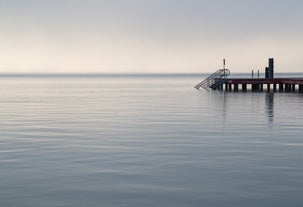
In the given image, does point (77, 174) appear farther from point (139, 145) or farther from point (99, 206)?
point (139, 145)

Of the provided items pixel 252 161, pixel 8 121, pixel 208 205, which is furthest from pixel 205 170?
pixel 8 121

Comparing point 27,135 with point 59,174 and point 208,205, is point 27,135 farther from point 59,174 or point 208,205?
point 208,205

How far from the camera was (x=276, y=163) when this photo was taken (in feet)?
48.4

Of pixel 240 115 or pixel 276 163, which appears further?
pixel 240 115

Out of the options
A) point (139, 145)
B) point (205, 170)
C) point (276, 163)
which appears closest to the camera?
point (205, 170)

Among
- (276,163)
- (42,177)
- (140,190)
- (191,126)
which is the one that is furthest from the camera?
(191,126)

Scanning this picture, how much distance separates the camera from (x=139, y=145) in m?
18.6

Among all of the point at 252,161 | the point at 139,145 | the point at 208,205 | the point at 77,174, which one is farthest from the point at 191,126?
the point at 208,205

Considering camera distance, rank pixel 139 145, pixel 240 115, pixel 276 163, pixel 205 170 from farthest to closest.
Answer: pixel 240 115, pixel 139 145, pixel 276 163, pixel 205 170

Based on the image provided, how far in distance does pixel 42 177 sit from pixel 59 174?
0.53m

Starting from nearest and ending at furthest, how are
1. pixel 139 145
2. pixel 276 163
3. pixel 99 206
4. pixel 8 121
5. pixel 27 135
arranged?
pixel 99 206, pixel 276 163, pixel 139 145, pixel 27 135, pixel 8 121

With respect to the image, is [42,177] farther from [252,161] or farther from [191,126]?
→ [191,126]

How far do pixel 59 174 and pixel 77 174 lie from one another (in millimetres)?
513

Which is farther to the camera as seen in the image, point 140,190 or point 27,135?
point 27,135
